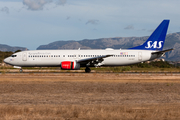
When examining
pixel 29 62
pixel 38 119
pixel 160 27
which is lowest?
pixel 38 119

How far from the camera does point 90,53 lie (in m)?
38.2

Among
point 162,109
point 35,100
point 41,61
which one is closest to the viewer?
point 162,109

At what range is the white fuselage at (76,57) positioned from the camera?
3781 centimetres

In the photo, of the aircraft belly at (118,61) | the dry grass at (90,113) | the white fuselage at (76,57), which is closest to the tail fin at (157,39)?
the white fuselage at (76,57)

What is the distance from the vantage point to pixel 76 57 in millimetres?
38000

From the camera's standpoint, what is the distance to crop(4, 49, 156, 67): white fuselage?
3781 centimetres

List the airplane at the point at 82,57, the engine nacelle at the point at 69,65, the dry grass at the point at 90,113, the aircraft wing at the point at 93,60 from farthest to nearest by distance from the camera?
the airplane at the point at 82,57 → the aircraft wing at the point at 93,60 → the engine nacelle at the point at 69,65 → the dry grass at the point at 90,113

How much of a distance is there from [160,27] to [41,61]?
59.0 feet

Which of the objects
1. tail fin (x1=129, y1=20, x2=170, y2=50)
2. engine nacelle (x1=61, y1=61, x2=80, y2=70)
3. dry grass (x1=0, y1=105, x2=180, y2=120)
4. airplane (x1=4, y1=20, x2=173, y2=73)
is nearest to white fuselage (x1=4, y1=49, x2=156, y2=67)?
airplane (x1=4, y1=20, x2=173, y2=73)

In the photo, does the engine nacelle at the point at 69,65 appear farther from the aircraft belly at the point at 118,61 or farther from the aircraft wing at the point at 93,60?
the aircraft belly at the point at 118,61

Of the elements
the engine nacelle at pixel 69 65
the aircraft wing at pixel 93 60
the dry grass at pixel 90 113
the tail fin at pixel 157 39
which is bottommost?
the dry grass at pixel 90 113

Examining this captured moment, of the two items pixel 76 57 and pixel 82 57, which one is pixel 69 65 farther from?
pixel 82 57

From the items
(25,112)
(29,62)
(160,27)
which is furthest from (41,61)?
(25,112)

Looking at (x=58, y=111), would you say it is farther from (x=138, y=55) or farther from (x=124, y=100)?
(x=138, y=55)
